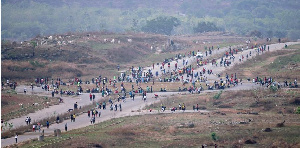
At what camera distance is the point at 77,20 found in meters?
194

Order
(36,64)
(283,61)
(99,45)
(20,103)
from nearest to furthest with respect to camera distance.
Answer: (20,103)
(283,61)
(36,64)
(99,45)

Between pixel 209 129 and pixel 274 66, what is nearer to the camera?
pixel 209 129

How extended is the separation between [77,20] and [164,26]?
45.2 meters

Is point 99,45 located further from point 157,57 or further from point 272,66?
point 272,66

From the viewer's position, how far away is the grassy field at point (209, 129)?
40438 millimetres

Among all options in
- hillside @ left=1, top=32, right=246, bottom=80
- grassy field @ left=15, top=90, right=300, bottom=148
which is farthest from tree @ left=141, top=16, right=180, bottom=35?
grassy field @ left=15, top=90, right=300, bottom=148

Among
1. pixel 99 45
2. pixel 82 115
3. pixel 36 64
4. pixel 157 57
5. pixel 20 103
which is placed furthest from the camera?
pixel 99 45

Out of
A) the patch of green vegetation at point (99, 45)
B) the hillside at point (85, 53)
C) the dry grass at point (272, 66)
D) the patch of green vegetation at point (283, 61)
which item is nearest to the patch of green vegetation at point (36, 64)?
the hillside at point (85, 53)

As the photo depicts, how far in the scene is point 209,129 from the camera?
45219 mm

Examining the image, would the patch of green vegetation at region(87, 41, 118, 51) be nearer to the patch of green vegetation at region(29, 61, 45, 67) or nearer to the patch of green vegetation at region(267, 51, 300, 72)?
the patch of green vegetation at region(29, 61, 45, 67)

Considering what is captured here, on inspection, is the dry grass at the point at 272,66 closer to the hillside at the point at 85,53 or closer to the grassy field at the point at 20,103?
the hillside at the point at 85,53

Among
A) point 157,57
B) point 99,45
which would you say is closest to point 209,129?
point 157,57

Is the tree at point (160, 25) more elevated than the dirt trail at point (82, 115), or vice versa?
the tree at point (160, 25)

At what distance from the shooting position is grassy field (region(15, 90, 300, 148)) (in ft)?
133
